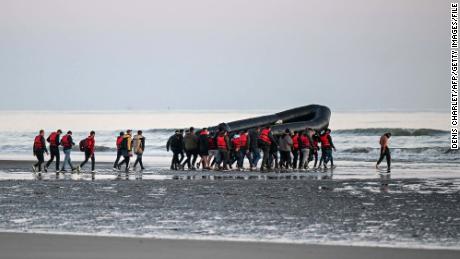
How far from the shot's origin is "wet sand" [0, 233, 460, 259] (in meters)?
12.3

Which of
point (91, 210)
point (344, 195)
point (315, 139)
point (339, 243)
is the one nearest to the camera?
point (339, 243)

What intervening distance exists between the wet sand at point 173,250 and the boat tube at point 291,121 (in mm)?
22830

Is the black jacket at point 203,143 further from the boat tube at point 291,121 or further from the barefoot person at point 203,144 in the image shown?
the boat tube at point 291,121

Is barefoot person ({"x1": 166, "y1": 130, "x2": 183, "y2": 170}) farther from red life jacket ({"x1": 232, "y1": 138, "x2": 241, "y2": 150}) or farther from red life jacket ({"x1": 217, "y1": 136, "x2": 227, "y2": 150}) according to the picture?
red life jacket ({"x1": 232, "y1": 138, "x2": 241, "y2": 150})

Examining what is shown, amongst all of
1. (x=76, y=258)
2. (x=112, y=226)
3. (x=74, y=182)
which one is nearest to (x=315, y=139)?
(x=74, y=182)

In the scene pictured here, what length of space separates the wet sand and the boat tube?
74.9 feet

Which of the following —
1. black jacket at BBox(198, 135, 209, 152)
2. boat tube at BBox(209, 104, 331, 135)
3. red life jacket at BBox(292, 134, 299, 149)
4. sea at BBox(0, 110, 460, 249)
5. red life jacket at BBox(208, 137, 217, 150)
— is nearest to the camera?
sea at BBox(0, 110, 460, 249)

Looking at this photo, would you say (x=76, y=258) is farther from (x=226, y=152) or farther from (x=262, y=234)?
(x=226, y=152)

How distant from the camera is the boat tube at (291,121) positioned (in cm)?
3816

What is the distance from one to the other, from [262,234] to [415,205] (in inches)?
219

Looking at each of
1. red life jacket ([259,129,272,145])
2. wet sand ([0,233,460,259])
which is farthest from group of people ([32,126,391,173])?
wet sand ([0,233,460,259])

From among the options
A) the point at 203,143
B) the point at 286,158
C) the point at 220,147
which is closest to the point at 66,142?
the point at 203,143

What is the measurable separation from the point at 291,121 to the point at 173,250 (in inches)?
1107

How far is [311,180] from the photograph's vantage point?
89.4ft
